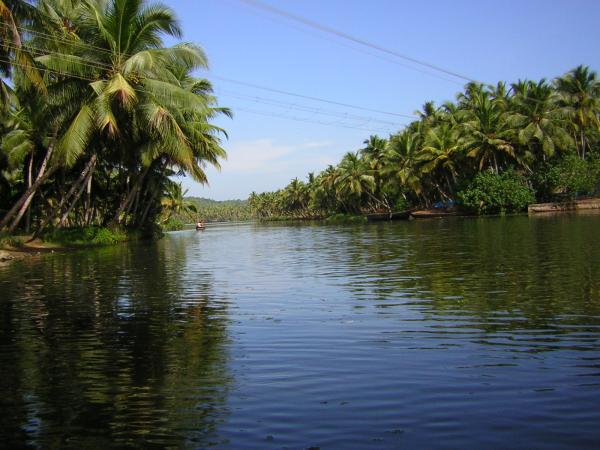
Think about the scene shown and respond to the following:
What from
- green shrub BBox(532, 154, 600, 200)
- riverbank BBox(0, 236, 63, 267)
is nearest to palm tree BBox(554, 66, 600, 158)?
green shrub BBox(532, 154, 600, 200)

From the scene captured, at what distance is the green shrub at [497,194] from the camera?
5706 centimetres

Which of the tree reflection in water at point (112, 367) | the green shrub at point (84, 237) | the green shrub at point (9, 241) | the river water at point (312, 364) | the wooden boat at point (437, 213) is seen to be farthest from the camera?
the wooden boat at point (437, 213)

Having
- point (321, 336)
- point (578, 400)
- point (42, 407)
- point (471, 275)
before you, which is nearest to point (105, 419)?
point (42, 407)

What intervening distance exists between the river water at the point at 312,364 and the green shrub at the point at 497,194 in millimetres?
45146

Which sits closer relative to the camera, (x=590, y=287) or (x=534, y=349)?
(x=534, y=349)

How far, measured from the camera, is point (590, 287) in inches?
426

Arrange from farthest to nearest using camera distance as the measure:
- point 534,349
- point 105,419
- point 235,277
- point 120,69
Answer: point 120,69
point 235,277
point 534,349
point 105,419

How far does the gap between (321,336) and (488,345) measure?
7.48 feet

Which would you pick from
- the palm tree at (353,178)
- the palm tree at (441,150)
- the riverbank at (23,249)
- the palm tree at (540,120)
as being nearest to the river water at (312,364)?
the riverbank at (23,249)

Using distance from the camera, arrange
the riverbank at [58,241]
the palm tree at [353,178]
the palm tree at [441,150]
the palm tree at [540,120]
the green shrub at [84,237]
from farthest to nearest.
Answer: the palm tree at [353,178] → the palm tree at [441,150] → the palm tree at [540,120] → the green shrub at [84,237] → the riverbank at [58,241]

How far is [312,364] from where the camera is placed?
671 cm

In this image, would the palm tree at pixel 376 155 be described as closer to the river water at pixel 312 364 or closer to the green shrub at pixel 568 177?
the green shrub at pixel 568 177

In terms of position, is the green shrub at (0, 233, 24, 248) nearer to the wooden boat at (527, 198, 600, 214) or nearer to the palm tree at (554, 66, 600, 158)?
the wooden boat at (527, 198, 600, 214)

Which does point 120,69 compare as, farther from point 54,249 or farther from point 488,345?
point 488,345
